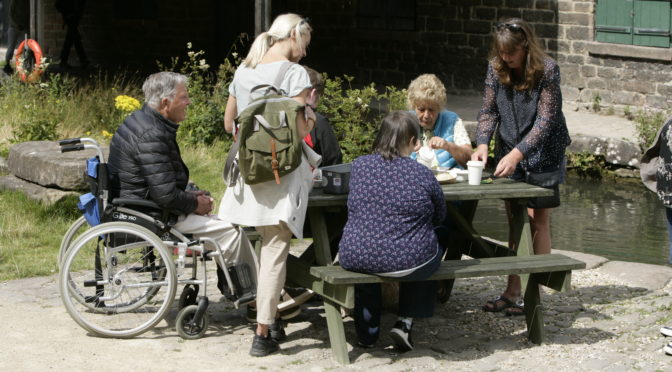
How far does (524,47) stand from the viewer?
558cm

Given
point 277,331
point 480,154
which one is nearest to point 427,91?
point 480,154

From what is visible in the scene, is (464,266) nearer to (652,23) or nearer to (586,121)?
(586,121)

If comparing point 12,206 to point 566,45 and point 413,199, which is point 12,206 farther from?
point 566,45

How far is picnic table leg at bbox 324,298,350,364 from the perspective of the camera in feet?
16.6

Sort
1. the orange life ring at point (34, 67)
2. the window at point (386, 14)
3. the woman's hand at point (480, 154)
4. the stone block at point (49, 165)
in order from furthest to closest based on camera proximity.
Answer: the window at point (386, 14), the orange life ring at point (34, 67), the stone block at point (49, 165), the woman's hand at point (480, 154)

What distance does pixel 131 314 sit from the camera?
18.4 ft

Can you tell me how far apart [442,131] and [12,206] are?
11.9 feet

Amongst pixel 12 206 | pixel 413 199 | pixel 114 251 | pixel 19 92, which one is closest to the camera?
pixel 413 199

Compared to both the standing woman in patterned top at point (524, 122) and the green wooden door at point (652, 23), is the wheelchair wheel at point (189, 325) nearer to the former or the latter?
the standing woman in patterned top at point (524, 122)

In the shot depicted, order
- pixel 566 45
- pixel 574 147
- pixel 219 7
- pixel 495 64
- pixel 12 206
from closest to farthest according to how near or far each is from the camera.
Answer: pixel 495 64 < pixel 12 206 < pixel 574 147 < pixel 566 45 < pixel 219 7

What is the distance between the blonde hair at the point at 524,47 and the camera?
5531mm

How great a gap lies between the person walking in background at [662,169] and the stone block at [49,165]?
4129 mm

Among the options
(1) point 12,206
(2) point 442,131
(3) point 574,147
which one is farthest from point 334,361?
(3) point 574,147

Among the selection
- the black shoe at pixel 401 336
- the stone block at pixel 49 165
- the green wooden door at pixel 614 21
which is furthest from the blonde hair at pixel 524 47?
the green wooden door at pixel 614 21
